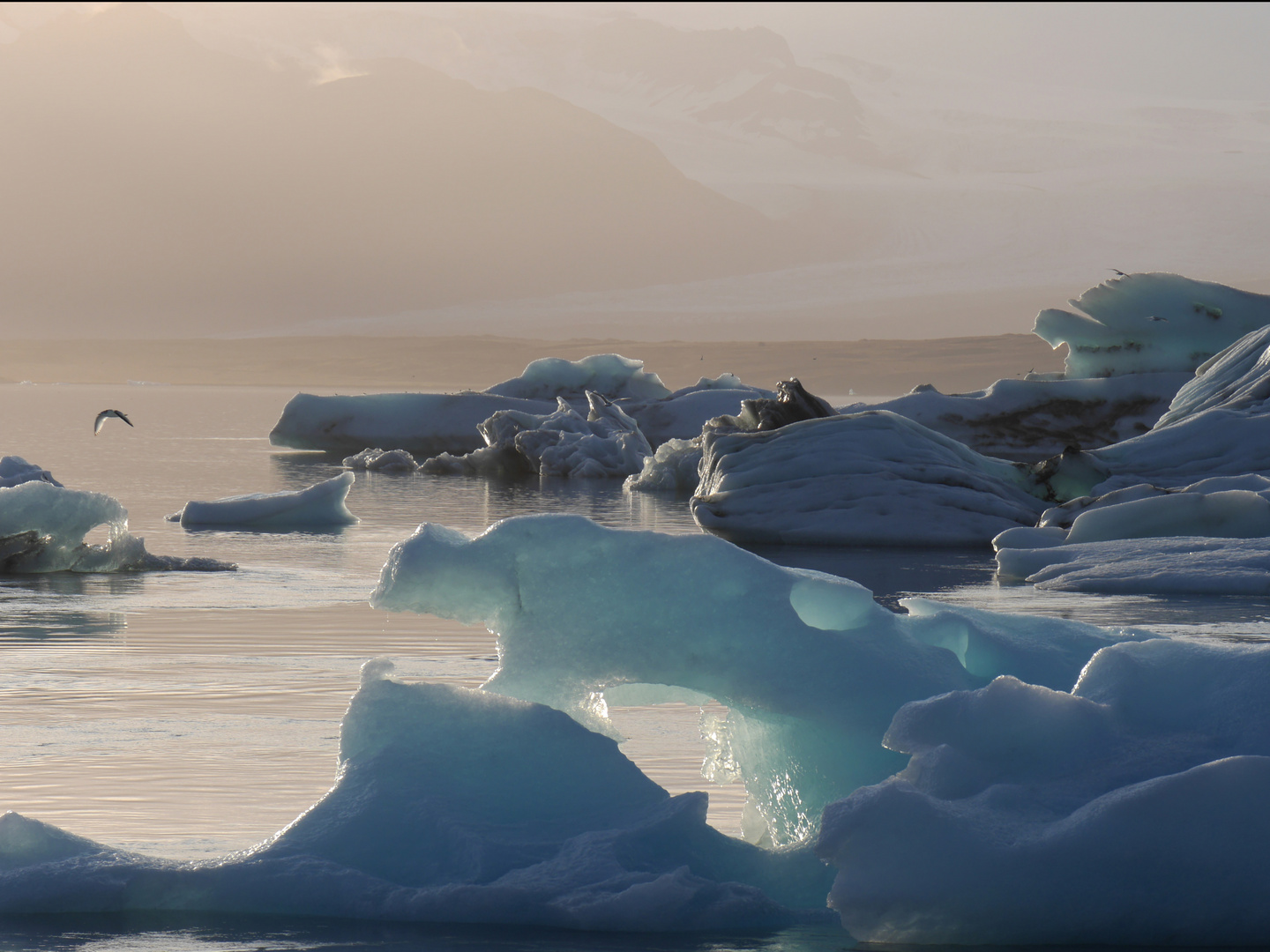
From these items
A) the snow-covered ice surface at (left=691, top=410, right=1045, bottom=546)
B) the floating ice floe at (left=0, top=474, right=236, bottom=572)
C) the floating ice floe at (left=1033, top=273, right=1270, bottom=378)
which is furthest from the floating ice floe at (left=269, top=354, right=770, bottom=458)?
the floating ice floe at (left=0, top=474, right=236, bottom=572)

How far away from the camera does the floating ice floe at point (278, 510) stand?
16.1m

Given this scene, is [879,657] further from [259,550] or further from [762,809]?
[259,550]

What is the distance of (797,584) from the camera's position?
437cm

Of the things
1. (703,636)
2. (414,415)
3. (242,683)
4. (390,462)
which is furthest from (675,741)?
(414,415)

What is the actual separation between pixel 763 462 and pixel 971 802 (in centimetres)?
1161

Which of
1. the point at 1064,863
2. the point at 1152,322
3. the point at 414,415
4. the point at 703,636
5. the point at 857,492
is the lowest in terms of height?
the point at 1064,863

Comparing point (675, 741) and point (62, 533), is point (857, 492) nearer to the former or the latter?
point (62, 533)

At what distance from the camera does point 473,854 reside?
12.5 ft

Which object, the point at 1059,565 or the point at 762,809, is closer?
the point at 762,809

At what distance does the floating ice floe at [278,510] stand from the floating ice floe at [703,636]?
11855 millimetres

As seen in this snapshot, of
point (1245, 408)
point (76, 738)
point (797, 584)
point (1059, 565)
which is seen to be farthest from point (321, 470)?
point (797, 584)

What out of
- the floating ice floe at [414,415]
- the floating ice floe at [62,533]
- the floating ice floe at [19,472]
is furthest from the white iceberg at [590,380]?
the floating ice floe at [62,533]

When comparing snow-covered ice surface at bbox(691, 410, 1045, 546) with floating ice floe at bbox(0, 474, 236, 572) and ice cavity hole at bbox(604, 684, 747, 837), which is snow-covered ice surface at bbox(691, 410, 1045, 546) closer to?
floating ice floe at bbox(0, 474, 236, 572)

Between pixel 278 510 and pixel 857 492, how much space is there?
5984 mm
